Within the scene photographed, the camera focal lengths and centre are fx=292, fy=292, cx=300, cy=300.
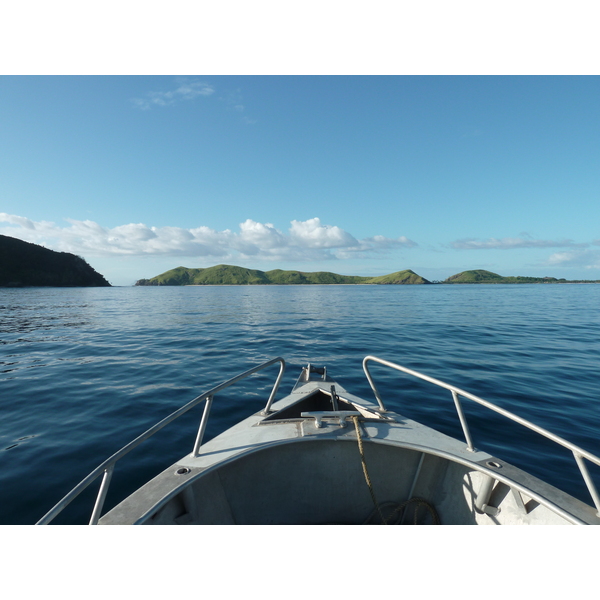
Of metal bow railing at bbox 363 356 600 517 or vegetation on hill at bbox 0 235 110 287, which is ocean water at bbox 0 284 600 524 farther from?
vegetation on hill at bbox 0 235 110 287

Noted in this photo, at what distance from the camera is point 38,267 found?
368 feet

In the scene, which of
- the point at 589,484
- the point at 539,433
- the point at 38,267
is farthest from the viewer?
the point at 38,267

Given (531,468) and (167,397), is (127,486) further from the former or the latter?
(531,468)

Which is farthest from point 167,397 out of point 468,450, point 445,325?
point 445,325

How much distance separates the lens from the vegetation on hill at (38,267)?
104125 mm

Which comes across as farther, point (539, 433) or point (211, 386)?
point (211, 386)

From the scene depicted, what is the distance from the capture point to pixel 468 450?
356 centimetres

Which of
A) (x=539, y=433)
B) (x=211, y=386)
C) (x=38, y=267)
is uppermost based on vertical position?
(x=38, y=267)

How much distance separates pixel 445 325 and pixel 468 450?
2046cm

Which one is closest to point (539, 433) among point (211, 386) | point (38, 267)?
point (211, 386)

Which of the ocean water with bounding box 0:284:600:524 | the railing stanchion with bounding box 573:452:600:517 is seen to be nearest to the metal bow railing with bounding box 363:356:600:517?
the railing stanchion with bounding box 573:452:600:517

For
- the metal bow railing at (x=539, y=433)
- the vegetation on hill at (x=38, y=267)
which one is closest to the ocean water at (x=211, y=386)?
the metal bow railing at (x=539, y=433)

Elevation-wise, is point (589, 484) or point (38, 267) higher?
point (38, 267)

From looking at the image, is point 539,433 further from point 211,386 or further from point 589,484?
point 211,386
